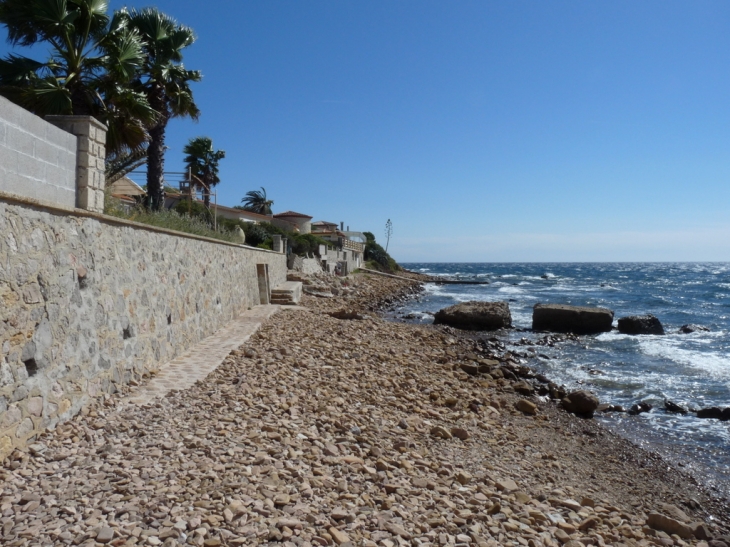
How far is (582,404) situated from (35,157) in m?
9.92

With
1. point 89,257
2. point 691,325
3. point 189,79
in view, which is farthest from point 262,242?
point 89,257

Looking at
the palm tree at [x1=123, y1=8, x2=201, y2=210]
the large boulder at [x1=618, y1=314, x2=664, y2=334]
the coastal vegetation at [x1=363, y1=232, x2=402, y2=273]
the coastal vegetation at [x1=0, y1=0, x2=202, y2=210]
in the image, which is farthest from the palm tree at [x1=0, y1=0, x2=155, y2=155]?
the coastal vegetation at [x1=363, y1=232, x2=402, y2=273]

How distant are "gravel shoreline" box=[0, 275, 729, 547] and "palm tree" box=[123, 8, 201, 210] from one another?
1207cm

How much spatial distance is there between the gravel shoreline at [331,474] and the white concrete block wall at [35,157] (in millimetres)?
2697

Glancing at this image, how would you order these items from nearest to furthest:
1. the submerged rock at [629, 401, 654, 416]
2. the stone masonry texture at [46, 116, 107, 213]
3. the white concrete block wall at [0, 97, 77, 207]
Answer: the white concrete block wall at [0, 97, 77, 207] < the stone masonry texture at [46, 116, 107, 213] < the submerged rock at [629, 401, 654, 416]

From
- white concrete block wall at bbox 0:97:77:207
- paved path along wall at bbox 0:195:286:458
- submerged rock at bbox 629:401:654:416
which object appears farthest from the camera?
submerged rock at bbox 629:401:654:416

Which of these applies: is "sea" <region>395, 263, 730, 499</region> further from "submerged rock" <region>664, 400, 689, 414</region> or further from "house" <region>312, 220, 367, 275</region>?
"house" <region>312, 220, 367, 275</region>

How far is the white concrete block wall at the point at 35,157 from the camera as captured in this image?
5.89 meters

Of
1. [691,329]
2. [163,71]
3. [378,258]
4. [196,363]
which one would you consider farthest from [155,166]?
[378,258]

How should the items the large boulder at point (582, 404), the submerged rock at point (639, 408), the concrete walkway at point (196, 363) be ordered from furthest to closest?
the submerged rock at point (639, 408)
the large boulder at point (582, 404)
the concrete walkway at point (196, 363)

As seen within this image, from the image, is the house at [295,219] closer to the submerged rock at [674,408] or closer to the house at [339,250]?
the house at [339,250]

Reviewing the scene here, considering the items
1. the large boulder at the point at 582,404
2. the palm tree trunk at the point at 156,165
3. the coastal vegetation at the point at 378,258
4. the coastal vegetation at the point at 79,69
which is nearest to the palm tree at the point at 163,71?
the palm tree trunk at the point at 156,165

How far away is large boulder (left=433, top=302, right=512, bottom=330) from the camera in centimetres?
2273

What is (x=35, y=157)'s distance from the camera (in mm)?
6414
